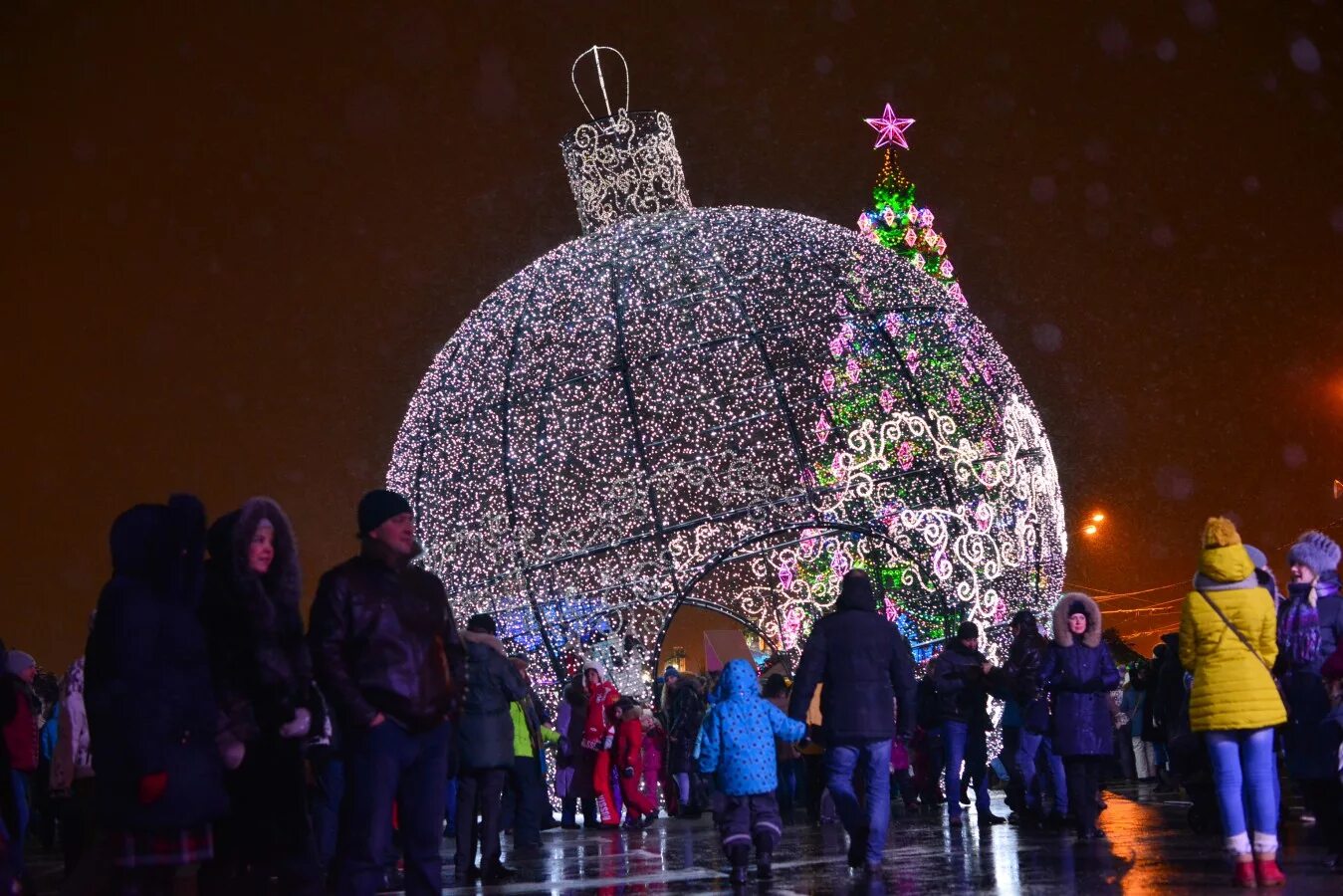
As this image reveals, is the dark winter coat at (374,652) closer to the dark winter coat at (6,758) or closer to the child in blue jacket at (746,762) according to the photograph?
the child in blue jacket at (746,762)

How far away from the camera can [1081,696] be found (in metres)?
10.3

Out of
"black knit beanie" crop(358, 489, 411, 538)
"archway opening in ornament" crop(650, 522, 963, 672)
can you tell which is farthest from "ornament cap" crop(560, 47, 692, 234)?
"black knit beanie" crop(358, 489, 411, 538)

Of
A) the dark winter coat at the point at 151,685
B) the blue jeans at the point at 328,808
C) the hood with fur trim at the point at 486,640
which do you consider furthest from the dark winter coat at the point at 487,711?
the dark winter coat at the point at 151,685

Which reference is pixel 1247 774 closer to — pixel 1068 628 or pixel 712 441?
pixel 1068 628

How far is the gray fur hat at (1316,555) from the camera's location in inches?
304

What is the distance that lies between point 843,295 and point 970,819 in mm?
4558

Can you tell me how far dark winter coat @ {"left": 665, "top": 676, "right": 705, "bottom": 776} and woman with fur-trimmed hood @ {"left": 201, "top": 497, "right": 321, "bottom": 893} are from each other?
10904 mm

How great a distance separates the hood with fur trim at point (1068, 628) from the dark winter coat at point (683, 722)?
6400 millimetres

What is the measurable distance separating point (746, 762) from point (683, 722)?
8.01m

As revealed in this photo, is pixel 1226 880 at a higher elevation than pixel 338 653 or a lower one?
lower

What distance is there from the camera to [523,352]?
48.9ft

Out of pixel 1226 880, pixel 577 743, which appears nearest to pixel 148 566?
pixel 1226 880

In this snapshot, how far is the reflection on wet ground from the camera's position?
285 inches

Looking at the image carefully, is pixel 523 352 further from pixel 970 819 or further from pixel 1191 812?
pixel 1191 812
